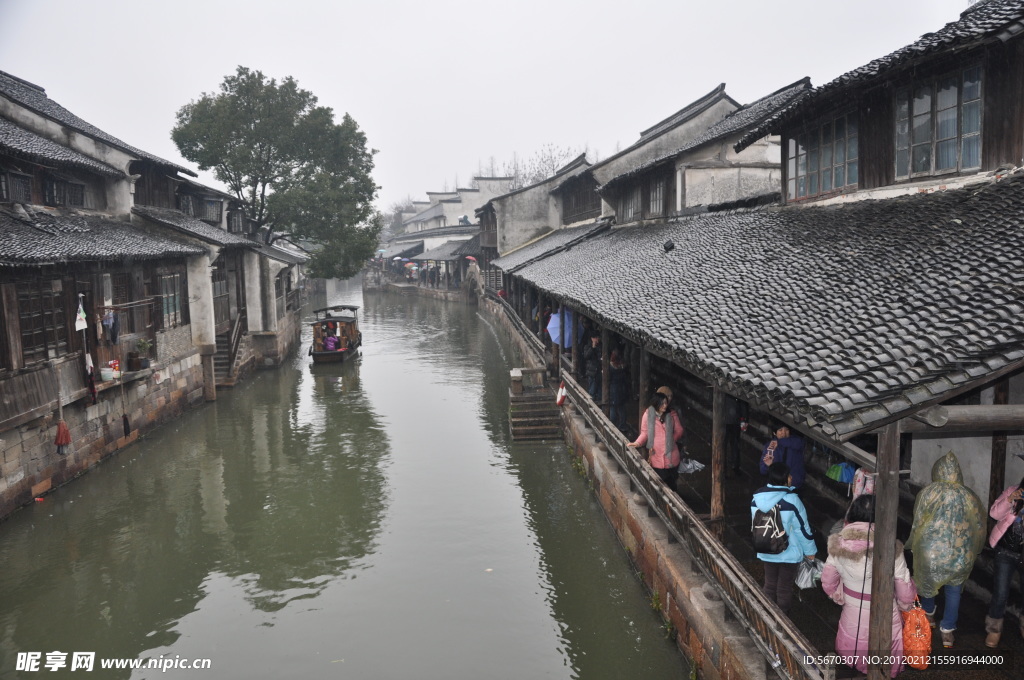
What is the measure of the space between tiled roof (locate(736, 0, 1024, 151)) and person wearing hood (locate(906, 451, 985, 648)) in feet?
16.5

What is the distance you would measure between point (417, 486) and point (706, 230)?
26.7ft

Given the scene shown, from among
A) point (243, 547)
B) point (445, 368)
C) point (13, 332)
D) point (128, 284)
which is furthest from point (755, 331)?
point (445, 368)

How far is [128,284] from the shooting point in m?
19.1

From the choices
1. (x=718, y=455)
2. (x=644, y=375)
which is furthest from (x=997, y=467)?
(x=644, y=375)

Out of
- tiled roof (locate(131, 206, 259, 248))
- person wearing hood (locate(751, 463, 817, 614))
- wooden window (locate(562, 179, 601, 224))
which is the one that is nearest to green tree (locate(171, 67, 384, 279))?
tiled roof (locate(131, 206, 259, 248))

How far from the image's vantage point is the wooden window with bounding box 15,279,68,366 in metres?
13.8

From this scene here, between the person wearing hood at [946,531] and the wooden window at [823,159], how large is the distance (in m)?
6.54

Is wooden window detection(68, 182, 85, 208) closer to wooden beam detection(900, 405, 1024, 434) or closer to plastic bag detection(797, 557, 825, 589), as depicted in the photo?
plastic bag detection(797, 557, 825, 589)

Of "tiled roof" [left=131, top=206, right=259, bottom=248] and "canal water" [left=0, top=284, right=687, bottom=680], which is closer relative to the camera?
"canal water" [left=0, top=284, right=687, bottom=680]

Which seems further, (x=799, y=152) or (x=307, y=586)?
(x=799, y=152)

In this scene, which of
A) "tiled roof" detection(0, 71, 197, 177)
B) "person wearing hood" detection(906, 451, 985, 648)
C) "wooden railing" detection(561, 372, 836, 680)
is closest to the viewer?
"wooden railing" detection(561, 372, 836, 680)

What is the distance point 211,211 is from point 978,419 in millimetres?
29981

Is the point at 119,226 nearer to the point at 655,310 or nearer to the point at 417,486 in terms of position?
the point at 417,486

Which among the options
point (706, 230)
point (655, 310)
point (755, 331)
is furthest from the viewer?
point (706, 230)
